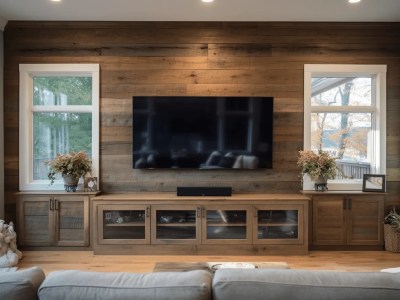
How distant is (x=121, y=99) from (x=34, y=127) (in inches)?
50.9

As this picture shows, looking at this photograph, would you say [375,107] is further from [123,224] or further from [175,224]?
[123,224]

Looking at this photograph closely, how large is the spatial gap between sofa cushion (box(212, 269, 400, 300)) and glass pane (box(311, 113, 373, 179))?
348 cm

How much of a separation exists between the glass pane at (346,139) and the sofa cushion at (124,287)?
372 centimetres

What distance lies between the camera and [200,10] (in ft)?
13.0

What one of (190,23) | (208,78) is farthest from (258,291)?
(190,23)

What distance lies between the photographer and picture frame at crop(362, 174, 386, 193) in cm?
420

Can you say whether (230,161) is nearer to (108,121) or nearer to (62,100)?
(108,121)

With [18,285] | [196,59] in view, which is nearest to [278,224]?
[196,59]

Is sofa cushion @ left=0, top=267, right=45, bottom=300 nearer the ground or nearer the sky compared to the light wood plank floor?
nearer the sky

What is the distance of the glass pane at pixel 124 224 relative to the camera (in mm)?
3982

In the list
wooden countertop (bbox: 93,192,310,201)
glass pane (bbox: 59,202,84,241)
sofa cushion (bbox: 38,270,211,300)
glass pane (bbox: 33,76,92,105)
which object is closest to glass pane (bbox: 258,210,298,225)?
wooden countertop (bbox: 93,192,310,201)

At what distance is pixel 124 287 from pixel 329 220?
11.7 feet

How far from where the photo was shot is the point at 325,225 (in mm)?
4125

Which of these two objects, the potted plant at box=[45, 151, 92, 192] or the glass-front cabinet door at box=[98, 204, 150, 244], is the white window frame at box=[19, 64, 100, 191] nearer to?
the potted plant at box=[45, 151, 92, 192]
